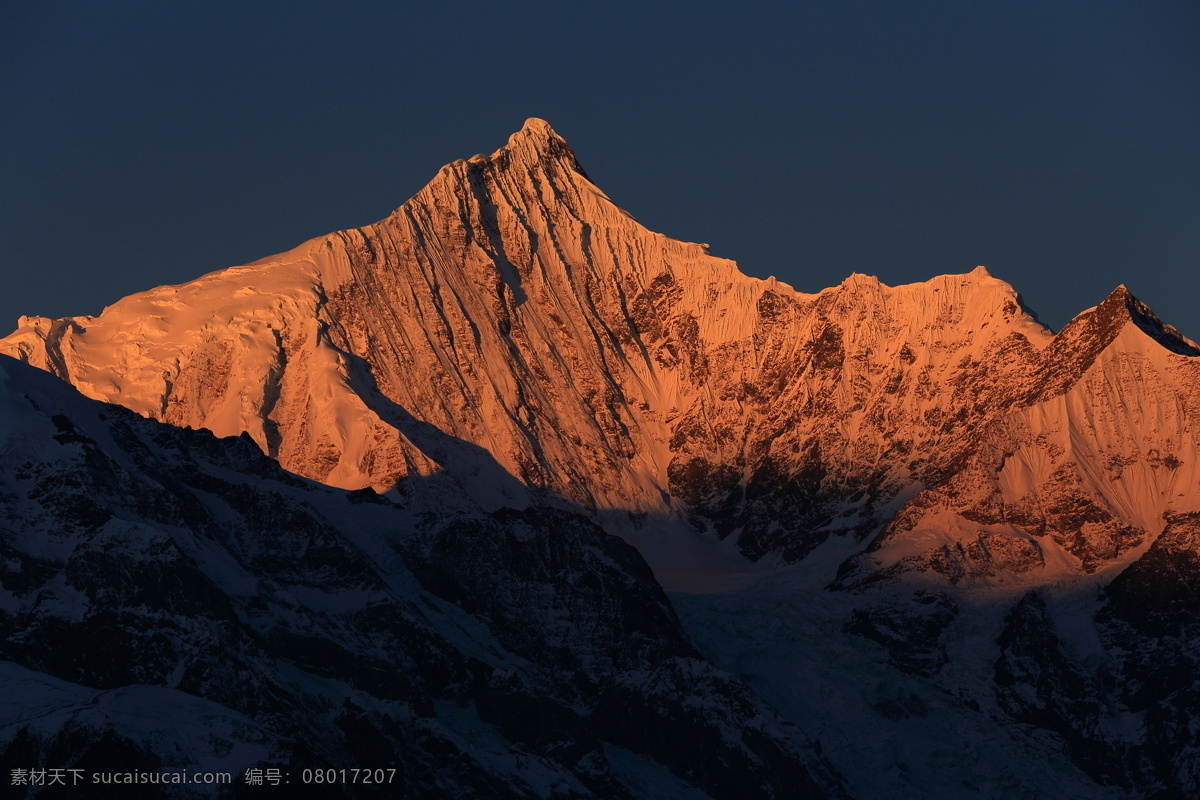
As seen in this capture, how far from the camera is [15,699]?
17512 centimetres

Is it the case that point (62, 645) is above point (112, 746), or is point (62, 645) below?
above

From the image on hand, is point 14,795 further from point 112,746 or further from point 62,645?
point 62,645

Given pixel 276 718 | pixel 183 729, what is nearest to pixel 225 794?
pixel 183 729

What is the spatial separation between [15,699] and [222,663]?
82.7ft

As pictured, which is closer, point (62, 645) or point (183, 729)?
point (183, 729)

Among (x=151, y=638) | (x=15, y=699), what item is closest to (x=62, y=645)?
(x=151, y=638)

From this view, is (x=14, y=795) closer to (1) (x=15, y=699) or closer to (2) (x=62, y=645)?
(1) (x=15, y=699)

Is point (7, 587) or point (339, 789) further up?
point (7, 587)

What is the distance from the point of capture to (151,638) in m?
198

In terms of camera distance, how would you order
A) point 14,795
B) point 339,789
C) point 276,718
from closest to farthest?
point 14,795 < point 339,789 < point 276,718

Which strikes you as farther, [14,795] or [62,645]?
[62,645]

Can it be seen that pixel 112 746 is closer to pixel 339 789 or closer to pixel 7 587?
pixel 339 789

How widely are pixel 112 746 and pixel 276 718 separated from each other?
980 inches

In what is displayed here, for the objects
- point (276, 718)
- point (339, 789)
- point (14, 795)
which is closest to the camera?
point (14, 795)
